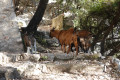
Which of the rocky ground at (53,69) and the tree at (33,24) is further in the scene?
the tree at (33,24)

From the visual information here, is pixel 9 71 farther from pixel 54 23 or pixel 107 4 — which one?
pixel 54 23

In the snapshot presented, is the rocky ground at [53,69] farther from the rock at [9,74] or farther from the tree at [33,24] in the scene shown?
the tree at [33,24]

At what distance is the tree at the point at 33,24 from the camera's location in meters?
8.35

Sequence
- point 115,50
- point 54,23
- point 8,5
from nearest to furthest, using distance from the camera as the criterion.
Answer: point 115,50 → point 8,5 → point 54,23

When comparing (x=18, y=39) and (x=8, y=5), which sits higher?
(x=8, y=5)

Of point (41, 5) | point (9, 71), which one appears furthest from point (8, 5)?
point (9, 71)

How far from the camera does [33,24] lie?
30.5 ft

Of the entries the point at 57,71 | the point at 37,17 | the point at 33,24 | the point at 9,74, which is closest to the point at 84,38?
the point at 57,71

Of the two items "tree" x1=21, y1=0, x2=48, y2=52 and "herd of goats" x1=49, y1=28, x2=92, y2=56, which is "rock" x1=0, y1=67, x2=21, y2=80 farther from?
"tree" x1=21, y1=0, x2=48, y2=52

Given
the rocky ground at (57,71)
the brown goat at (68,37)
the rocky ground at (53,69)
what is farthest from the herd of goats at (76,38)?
the rocky ground at (57,71)

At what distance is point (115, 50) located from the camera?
29.6ft

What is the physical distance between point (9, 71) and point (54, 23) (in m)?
10.1

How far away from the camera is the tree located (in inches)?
329

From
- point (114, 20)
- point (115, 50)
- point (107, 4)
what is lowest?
point (115, 50)
